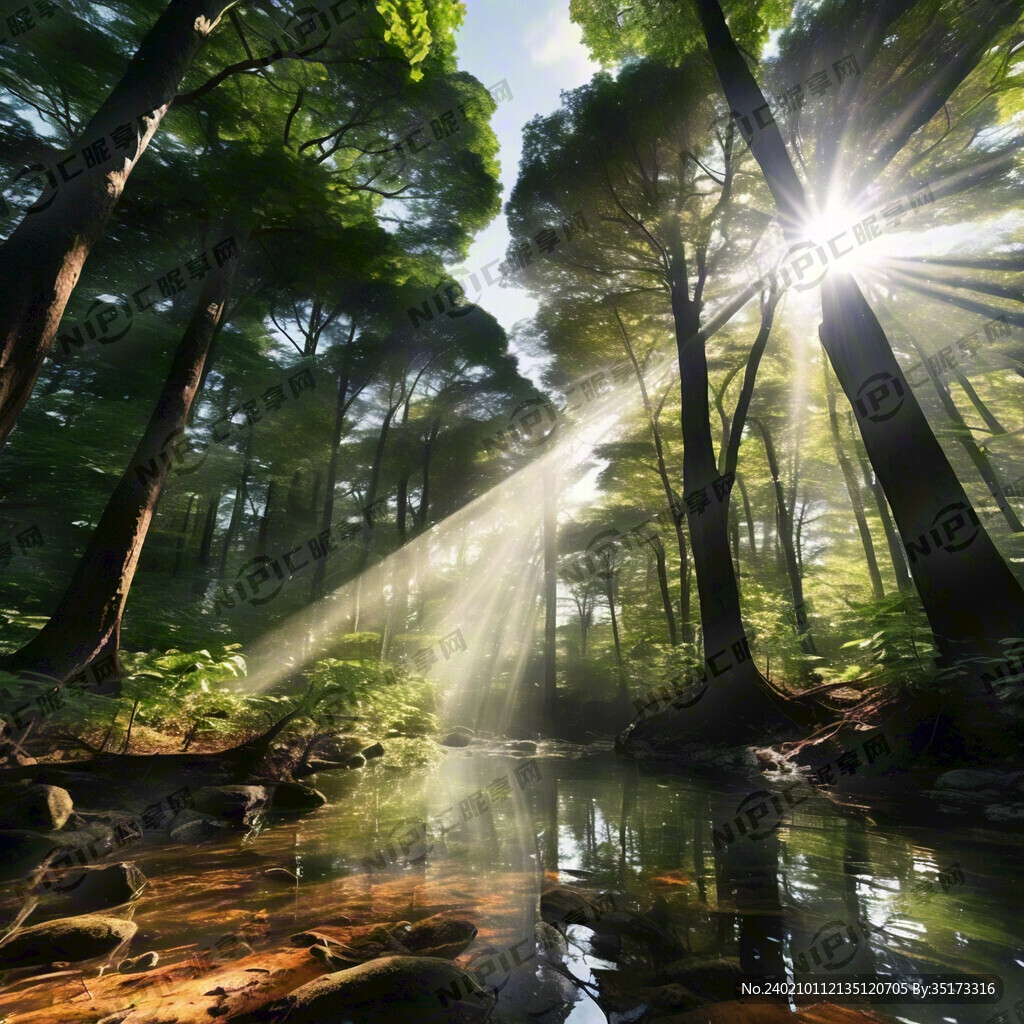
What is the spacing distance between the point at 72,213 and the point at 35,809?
4249 millimetres

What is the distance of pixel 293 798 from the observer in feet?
19.0

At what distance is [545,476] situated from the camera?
1900 cm

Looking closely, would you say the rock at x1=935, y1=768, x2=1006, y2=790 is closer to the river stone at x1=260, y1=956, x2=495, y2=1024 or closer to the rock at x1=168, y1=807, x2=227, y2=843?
the river stone at x1=260, y1=956, x2=495, y2=1024

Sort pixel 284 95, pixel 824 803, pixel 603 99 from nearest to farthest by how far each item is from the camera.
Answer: pixel 824 803 < pixel 284 95 < pixel 603 99

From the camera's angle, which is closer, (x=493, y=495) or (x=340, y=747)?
(x=340, y=747)

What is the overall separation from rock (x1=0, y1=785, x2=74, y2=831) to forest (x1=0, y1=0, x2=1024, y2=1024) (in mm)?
33

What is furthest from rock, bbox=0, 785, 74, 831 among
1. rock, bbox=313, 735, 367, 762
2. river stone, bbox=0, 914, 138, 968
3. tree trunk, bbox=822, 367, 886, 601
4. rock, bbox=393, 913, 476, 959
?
tree trunk, bbox=822, 367, 886, 601

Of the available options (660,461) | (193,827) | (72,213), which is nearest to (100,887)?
(193,827)

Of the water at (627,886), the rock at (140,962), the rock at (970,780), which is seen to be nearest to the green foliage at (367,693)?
the water at (627,886)

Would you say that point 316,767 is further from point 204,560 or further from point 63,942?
point 204,560

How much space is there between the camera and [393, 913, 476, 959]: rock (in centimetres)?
239

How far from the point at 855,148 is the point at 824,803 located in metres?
11.2

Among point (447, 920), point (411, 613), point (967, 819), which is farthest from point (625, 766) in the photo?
point (411, 613)

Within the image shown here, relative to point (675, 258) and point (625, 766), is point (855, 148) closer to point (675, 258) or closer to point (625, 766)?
point (675, 258)
